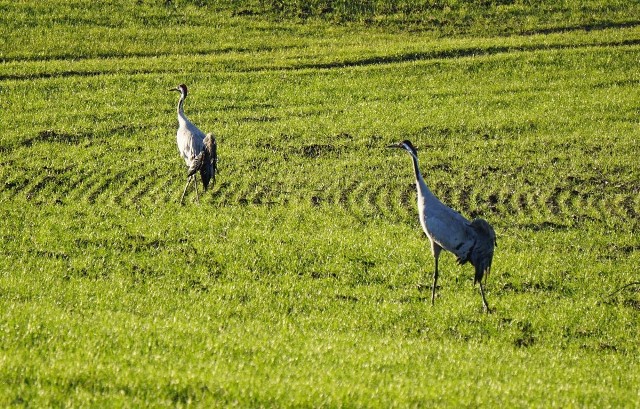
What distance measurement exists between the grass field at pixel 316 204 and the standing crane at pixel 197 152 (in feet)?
2.76

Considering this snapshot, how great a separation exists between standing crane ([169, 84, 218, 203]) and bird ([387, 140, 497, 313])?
7418mm

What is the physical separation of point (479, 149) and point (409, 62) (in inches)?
441

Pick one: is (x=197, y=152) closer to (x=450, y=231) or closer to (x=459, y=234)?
(x=450, y=231)

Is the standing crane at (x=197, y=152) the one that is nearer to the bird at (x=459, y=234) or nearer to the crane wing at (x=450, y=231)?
the bird at (x=459, y=234)

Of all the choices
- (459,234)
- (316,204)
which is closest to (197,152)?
(316,204)

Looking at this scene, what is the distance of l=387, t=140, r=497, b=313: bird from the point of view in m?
15.4

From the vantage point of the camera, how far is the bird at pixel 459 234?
15.4 metres

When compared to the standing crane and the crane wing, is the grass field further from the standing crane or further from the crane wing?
the crane wing

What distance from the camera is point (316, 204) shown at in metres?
23.0

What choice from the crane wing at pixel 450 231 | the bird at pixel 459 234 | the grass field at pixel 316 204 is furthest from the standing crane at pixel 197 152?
the crane wing at pixel 450 231

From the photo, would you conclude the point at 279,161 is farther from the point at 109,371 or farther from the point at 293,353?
the point at 109,371

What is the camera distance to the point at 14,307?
12586 mm

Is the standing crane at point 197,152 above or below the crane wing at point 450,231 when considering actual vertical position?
below

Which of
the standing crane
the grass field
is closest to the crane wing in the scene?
the grass field
